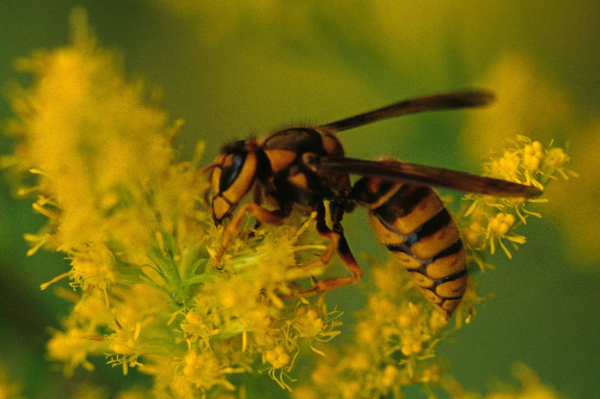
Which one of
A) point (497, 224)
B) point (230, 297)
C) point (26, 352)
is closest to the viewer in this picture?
point (230, 297)

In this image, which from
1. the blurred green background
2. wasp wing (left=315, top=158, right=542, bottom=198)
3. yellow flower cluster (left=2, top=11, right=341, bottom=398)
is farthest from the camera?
the blurred green background

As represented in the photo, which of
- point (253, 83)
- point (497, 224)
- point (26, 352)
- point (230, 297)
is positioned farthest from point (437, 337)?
point (253, 83)

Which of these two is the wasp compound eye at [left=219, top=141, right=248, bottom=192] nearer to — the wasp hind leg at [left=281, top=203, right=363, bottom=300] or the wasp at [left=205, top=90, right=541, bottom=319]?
the wasp at [left=205, top=90, right=541, bottom=319]

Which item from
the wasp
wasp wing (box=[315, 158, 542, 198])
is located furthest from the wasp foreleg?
wasp wing (box=[315, 158, 542, 198])

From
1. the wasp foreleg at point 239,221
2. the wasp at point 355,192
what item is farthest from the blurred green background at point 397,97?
the wasp foreleg at point 239,221

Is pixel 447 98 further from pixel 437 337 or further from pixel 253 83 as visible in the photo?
pixel 253 83

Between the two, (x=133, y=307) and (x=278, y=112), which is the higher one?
(x=278, y=112)
